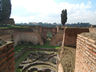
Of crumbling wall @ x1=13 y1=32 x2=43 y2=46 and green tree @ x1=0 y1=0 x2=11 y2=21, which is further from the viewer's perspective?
green tree @ x1=0 y1=0 x2=11 y2=21

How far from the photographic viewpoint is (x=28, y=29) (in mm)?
18969

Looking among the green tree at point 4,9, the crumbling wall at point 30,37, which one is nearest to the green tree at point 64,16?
the crumbling wall at point 30,37

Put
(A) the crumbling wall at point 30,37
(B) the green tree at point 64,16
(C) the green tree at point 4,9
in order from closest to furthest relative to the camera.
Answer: (A) the crumbling wall at point 30,37 < (C) the green tree at point 4,9 < (B) the green tree at point 64,16

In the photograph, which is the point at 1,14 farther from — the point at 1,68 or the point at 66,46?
the point at 1,68

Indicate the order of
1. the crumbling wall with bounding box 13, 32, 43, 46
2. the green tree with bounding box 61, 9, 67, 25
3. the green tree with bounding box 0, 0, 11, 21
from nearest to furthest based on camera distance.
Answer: the crumbling wall with bounding box 13, 32, 43, 46, the green tree with bounding box 0, 0, 11, 21, the green tree with bounding box 61, 9, 67, 25

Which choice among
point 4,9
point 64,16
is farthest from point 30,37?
point 64,16

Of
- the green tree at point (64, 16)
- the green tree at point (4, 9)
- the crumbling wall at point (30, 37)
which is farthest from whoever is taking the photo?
the green tree at point (64, 16)

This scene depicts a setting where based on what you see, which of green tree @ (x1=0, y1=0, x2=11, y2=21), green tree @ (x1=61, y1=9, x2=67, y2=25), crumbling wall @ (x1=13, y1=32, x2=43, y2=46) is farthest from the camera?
green tree @ (x1=61, y1=9, x2=67, y2=25)

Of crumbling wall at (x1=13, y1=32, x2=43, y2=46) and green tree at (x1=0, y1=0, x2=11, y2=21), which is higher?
green tree at (x1=0, y1=0, x2=11, y2=21)

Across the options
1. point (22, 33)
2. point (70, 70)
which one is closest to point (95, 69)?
point (70, 70)

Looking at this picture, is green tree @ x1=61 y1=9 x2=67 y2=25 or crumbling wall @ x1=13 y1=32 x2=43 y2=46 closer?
crumbling wall @ x1=13 y1=32 x2=43 y2=46

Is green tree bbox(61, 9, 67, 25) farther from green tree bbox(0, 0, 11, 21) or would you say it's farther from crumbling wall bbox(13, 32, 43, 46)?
green tree bbox(0, 0, 11, 21)

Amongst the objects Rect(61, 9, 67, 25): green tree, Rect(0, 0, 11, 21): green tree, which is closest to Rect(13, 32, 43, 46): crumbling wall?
Rect(0, 0, 11, 21): green tree

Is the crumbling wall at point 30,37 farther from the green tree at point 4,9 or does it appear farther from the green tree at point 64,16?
the green tree at point 64,16
